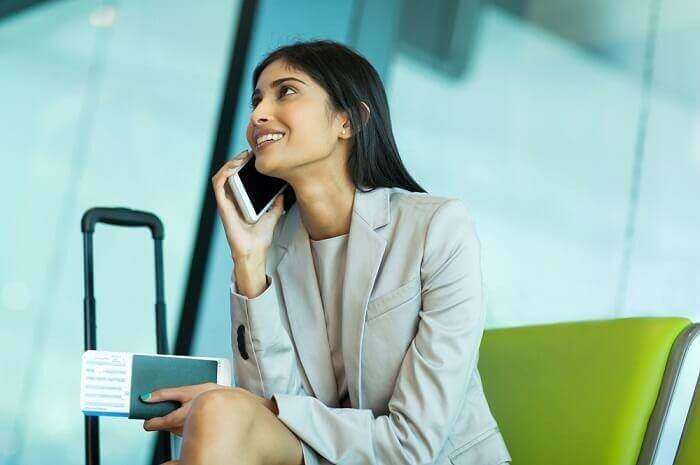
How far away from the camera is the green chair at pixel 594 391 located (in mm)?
1529

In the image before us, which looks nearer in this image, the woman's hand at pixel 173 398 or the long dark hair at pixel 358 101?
the woman's hand at pixel 173 398

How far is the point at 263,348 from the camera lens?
5.77 ft

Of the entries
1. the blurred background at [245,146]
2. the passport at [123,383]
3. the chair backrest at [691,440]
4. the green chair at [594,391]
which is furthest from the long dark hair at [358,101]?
the blurred background at [245,146]

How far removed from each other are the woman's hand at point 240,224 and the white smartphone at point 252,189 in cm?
1

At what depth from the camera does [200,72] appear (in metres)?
3.92

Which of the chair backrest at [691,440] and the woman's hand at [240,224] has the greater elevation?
the woman's hand at [240,224]

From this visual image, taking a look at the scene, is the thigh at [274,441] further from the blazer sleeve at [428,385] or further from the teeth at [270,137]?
the teeth at [270,137]

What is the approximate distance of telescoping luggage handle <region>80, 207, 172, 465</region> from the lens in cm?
216

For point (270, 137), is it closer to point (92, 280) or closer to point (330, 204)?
point (330, 204)

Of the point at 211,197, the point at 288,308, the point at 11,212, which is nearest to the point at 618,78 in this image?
the point at 288,308

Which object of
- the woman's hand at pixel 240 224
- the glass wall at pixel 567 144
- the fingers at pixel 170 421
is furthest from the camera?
the glass wall at pixel 567 144

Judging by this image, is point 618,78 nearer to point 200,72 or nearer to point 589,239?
point 589,239

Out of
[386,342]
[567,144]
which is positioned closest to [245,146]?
[567,144]

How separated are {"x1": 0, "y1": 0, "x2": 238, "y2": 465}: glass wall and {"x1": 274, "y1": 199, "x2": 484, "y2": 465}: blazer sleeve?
2.22 metres
